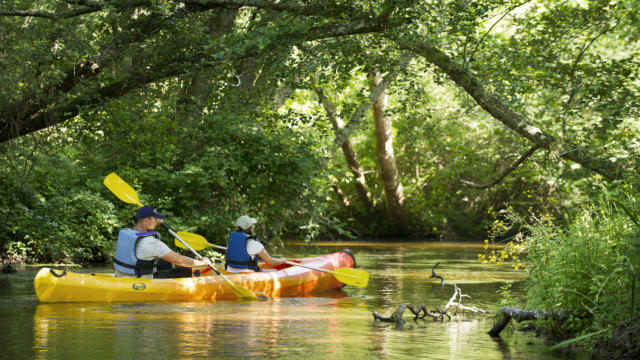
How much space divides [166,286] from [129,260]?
52 cm

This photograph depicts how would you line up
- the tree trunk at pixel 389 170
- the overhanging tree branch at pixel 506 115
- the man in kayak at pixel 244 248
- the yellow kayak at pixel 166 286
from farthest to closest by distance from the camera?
1. the tree trunk at pixel 389 170
2. the overhanging tree branch at pixel 506 115
3. the man in kayak at pixel 244 248
4. the yellow kayak at pixel 166 286

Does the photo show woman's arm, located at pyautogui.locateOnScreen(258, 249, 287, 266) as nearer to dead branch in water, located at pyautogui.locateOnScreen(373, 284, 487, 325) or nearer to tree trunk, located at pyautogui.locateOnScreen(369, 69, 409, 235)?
dead branch in water, located at pyautogui.locateOnScreen(373, 284, 487, 325)

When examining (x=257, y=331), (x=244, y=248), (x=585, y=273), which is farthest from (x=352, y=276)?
(x=585, y=273)

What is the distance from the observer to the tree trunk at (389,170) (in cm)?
2175

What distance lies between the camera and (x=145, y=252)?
8.76 m

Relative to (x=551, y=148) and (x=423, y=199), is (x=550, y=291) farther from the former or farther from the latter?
(x=423, y=199)

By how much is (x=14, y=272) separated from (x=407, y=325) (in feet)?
23.1

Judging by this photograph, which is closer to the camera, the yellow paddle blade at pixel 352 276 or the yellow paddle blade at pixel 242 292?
the yellow paddle blade at pixel 242 292

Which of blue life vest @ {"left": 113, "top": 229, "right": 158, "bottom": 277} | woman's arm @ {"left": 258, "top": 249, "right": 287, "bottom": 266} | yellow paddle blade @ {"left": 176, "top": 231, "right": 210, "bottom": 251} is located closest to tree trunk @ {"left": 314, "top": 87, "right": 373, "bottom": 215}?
yellow paddle blade @ {"left": 176, "top": 231, "right": 210, "bottom": 251}

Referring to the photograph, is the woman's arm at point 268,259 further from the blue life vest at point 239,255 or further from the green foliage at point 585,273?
the green foliage at point 585,273

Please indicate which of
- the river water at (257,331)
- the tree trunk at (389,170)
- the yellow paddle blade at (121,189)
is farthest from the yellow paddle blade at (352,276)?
the tree trunk at (389,170)

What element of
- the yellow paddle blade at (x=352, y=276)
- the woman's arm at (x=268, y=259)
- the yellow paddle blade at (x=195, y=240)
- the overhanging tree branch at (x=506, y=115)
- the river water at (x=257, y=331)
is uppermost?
the overhanging tree branch at (x=506, y=115)

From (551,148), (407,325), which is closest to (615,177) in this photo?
(551,148)

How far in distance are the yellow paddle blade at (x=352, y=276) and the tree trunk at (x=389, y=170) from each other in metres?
10.0
